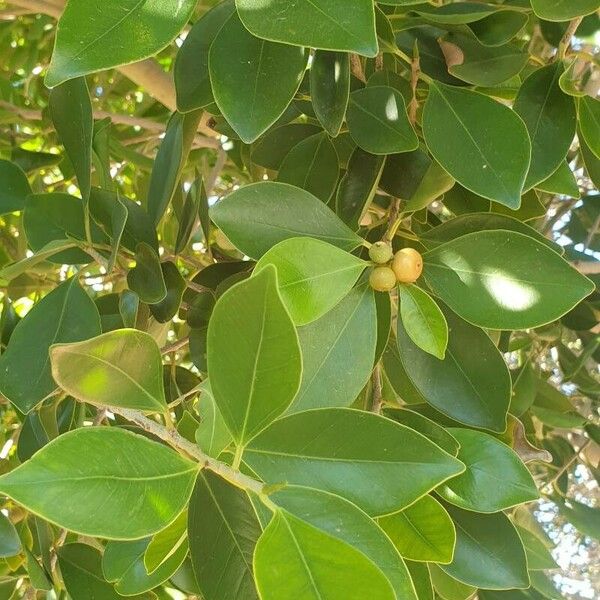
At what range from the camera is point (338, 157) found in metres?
0.94

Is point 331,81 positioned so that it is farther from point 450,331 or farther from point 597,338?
point 597,338

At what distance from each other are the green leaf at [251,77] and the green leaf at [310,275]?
105 mm

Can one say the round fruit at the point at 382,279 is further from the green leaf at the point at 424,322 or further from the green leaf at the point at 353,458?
the green leaf at the point at 353,458

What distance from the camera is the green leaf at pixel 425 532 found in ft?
2.36

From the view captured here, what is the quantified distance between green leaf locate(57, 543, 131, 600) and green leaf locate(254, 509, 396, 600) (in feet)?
1.67

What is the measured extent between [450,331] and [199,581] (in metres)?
0.35

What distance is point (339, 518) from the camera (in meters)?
0.59

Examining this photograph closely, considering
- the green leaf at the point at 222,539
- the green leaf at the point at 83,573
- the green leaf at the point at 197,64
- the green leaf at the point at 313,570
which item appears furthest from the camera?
the green leaf at the point at 83,573

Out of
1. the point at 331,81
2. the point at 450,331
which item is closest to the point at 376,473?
the point at 450,331

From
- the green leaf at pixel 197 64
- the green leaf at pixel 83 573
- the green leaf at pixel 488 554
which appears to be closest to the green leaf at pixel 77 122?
the green leaf at pixel 197 64

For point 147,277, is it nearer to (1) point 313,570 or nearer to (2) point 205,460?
(2) point 205,460

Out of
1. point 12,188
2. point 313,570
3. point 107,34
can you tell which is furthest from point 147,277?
point 313,570

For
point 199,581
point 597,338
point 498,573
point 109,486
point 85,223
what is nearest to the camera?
point 109,486

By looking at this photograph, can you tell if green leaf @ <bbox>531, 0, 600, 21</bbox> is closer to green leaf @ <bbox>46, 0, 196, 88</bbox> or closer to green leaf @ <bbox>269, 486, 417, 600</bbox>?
green leaf @ <bbox>46, 0, 196, 88</bbox>
